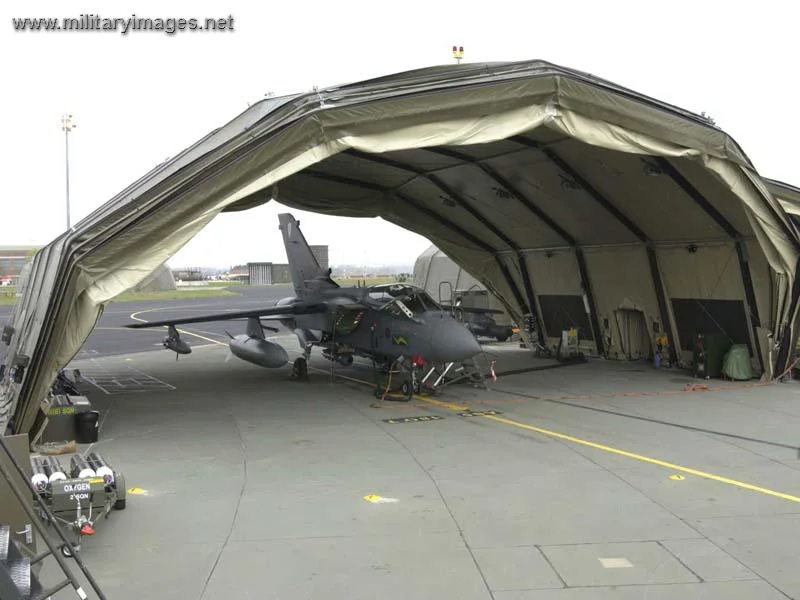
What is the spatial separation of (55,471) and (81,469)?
244 mm

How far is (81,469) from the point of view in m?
7.21

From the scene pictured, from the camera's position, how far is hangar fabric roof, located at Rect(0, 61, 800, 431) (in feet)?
35.0

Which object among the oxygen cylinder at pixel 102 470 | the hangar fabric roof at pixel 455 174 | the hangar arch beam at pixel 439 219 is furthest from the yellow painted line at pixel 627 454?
the hangar arch beam at pixel 439 219

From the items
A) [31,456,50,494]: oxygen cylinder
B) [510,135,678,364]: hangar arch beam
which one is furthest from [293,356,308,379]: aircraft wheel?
[31,456,50,494]: oxygen cylinder

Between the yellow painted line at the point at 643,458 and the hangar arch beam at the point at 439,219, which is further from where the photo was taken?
the hangar arch beam at the point at 439,219

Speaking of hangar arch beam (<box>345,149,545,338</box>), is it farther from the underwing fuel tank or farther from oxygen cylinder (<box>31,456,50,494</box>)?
oxygen cylinder (<box>31,456,50,494</box>)

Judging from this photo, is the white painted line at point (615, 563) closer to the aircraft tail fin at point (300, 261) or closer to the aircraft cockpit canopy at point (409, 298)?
the aircraft cockpit canopy at point (409, 298)

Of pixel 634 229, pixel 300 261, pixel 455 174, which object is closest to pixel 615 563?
pixel 634 229

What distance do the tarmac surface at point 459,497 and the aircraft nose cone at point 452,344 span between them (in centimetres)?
104

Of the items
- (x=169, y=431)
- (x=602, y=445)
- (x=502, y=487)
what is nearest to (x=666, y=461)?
(x=602, y=445)

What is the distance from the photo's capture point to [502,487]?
8.67 meters

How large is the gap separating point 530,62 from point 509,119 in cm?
105

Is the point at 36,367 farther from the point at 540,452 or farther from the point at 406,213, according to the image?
the point at 406,213

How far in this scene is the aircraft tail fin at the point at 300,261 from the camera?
21.5 metres
